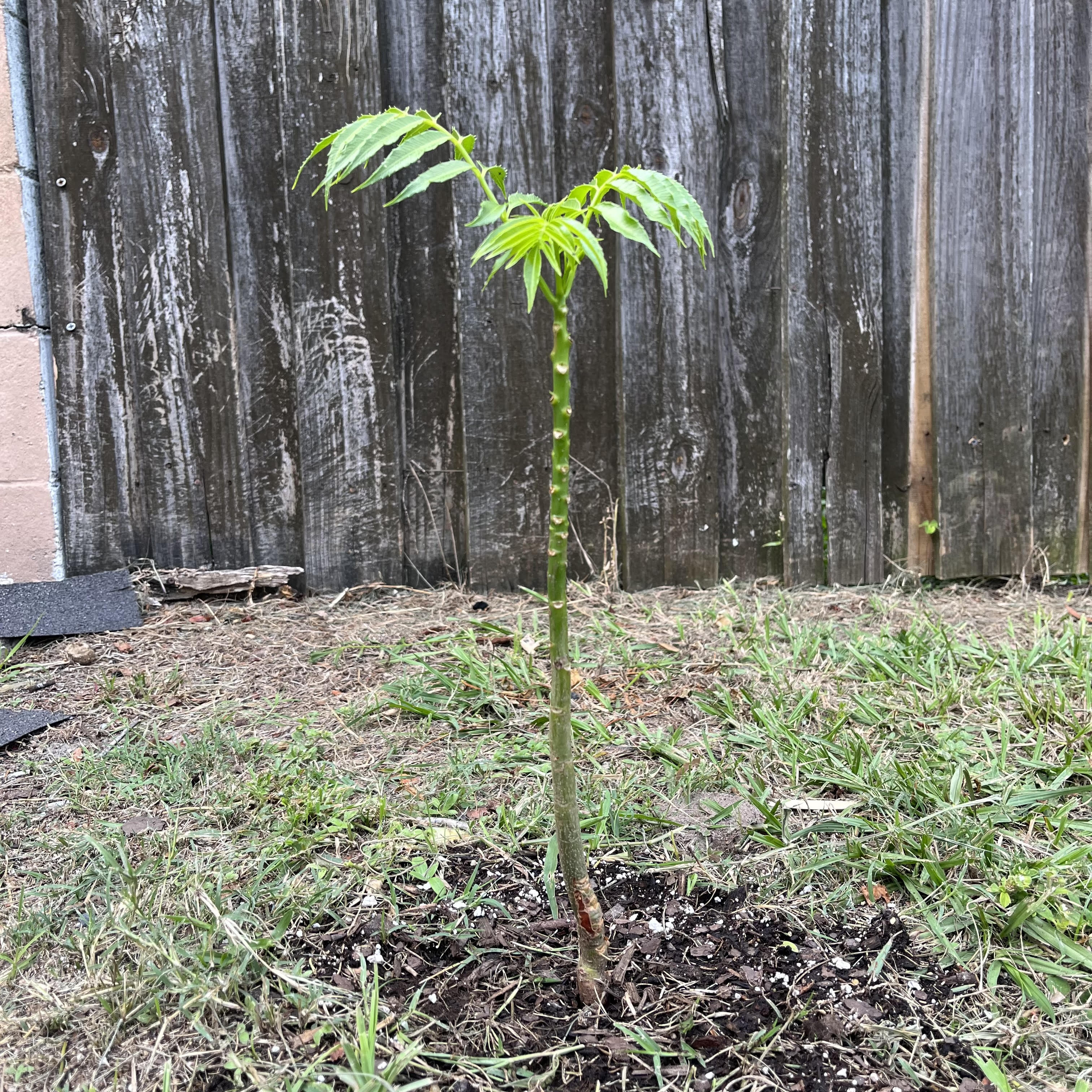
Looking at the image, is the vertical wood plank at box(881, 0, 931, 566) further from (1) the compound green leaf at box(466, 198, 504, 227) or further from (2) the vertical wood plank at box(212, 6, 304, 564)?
(1) the compound green leaf at box(466, 198, 504, 227)

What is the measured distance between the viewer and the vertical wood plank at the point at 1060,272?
309cm

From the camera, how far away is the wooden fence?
2.95 m

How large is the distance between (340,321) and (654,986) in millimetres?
2320

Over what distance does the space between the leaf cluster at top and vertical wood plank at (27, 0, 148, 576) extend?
2153 millimetres

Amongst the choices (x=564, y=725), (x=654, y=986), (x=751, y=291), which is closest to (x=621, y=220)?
(x=564, y=725)

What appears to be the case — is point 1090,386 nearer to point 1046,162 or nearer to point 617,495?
point 1046,162

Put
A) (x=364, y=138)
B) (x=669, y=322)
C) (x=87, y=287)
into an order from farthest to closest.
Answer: (x=669, y=322) → (x=87, y=287) → (x=364, y=138)

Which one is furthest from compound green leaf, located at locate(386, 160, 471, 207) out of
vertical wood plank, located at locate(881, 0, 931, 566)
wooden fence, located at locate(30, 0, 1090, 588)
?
vertical wood plank, located at locate(881, 0, 931, 566)

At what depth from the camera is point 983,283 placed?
10.3 feet

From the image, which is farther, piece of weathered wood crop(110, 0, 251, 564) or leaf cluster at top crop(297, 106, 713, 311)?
piece of weathered wood crop(110, 0, 251, 564)

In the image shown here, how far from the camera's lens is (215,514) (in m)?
3.11

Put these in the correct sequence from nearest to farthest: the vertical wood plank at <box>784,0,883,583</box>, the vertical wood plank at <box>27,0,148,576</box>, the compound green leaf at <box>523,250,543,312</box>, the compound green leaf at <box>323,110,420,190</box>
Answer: the compound green leaf at <box>523,250,543,312</box> → the compound green leaf at <box>323,110,420,190</box> → the vertical wood plank at <box>27,0,148,576</box> → the vertical wood plank at <box>784,0,883,583</box>

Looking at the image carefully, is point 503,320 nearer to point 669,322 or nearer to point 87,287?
point 669,322

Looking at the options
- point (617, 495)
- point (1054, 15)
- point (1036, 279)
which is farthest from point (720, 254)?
point (1054, 15)
